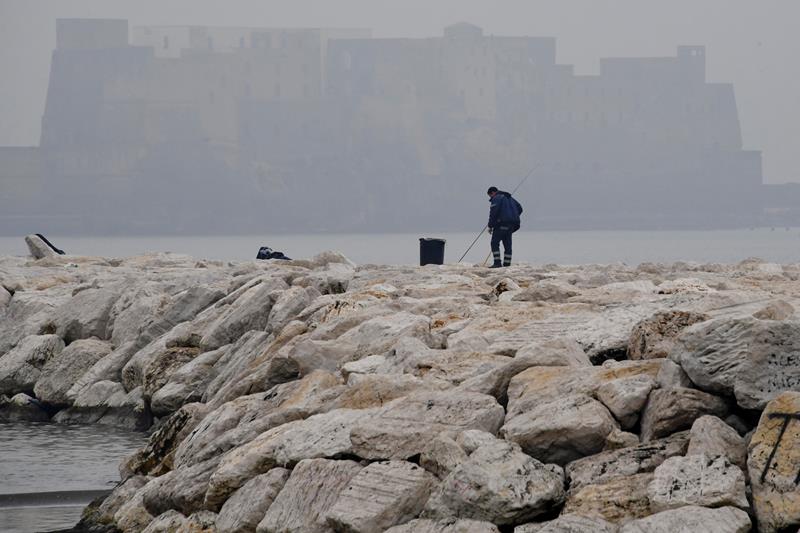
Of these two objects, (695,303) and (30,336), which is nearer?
(695,303)

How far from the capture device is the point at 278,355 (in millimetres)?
8414

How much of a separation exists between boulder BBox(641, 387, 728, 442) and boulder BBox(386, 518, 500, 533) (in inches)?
34.3

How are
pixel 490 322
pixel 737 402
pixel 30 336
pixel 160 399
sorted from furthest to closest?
pixel 30 336
pixel 160 399
pixel 490 322
pixel 737 402

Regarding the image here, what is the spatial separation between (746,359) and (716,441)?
46 centimetres

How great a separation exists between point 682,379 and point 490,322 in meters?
2.58

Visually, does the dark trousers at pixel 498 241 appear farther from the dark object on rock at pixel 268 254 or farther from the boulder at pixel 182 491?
the boulder at pixel 182 491

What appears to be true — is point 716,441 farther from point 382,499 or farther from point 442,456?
point 382,499

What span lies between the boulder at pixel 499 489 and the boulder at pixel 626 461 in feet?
0.29

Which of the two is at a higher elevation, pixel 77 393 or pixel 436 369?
pixel 436 369

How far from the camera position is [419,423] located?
19.6ft

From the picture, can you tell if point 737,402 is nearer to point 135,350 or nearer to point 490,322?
point 490,322

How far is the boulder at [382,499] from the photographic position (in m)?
5.39

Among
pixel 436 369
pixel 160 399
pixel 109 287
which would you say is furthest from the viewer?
pixel 109 287

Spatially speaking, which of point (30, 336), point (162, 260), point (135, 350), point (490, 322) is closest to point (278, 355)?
point (490, 322)
